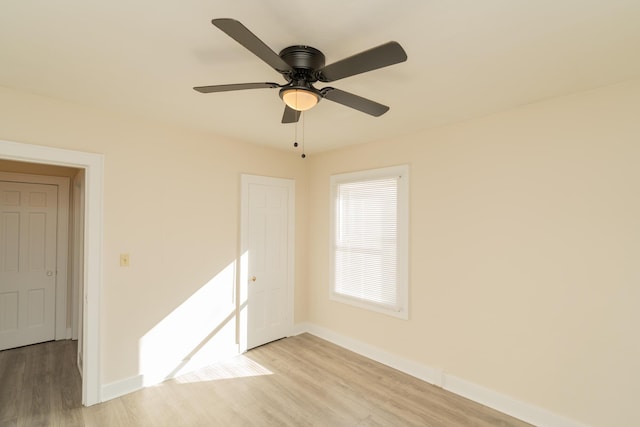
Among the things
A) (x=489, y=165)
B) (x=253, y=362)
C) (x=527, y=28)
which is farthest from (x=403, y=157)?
(x=253, y=362)

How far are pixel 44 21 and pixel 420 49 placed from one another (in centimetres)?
198

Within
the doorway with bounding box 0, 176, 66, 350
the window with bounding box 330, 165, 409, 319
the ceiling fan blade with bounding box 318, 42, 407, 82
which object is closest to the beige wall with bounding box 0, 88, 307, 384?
the window with bounding box 330, 165, 409, 319

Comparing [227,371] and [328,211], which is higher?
[328,211]

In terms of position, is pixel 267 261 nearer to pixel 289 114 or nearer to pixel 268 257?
pixel 268 257

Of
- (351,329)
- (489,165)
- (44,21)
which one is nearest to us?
(44,21)

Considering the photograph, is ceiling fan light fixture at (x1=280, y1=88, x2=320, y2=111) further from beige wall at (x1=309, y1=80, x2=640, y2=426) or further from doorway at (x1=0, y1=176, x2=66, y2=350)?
doorway at (x1=0, y1=176, x2=66, y2=350)

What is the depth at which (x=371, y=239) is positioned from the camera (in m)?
3.56

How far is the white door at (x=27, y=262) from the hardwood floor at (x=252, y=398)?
1.26 ft

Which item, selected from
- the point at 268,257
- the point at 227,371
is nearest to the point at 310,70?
the point at 268,257

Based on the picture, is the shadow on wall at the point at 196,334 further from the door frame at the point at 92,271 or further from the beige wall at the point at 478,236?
the door frame at the point at 92,271

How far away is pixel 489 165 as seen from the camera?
2672 millimetres

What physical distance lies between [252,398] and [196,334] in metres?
0.97

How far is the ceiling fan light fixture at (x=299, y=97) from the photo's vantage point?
1.59 meters

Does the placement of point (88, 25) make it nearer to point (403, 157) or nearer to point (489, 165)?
point (403, 157)
